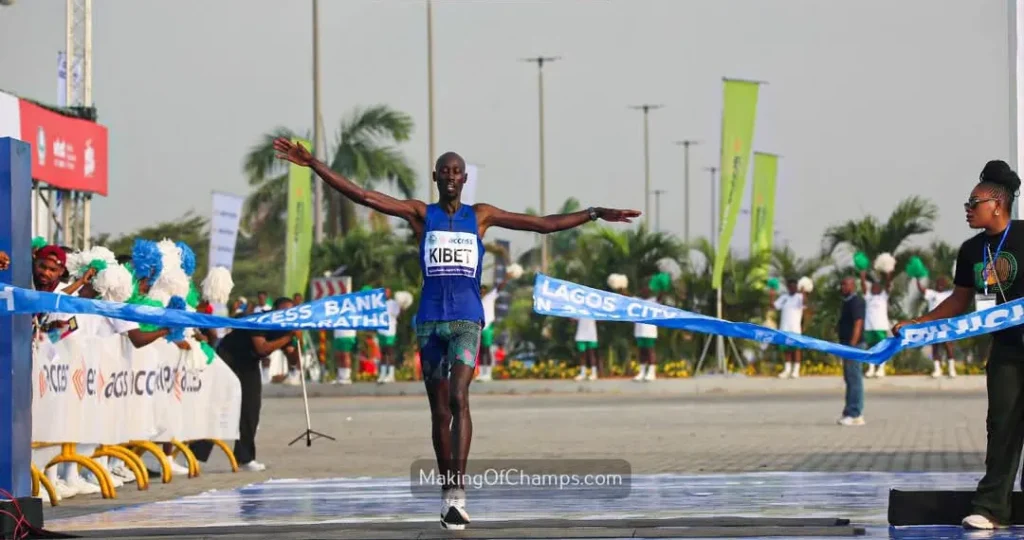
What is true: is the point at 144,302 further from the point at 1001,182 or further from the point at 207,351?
the point at 1001,182

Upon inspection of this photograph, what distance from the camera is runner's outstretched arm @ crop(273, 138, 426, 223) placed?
1070 cm

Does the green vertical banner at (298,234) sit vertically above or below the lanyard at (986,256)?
above

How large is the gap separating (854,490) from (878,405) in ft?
55.8

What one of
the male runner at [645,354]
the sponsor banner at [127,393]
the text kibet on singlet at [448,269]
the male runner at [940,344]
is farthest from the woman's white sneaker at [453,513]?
the male runner at [940,344]

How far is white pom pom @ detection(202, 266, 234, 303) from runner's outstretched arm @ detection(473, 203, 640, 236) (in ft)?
27.7

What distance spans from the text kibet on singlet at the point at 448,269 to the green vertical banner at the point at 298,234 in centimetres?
3094

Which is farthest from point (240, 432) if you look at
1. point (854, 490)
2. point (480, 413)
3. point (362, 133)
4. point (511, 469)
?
point (362, 133)

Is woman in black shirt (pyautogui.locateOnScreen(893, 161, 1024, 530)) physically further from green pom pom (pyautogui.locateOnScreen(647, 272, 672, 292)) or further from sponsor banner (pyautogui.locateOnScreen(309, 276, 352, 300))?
green pom pom (pyautogui.locateOnScreen(647, 272, 672, 292))

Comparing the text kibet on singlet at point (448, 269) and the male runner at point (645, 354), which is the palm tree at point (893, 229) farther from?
the text kibet on singlet at point (448, 269)

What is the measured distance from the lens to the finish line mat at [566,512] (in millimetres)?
9820

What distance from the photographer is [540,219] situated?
10.9 meters

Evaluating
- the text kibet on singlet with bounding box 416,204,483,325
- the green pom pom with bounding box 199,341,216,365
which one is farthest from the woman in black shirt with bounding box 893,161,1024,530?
the green pom pom with bounding box 199,341,216,365

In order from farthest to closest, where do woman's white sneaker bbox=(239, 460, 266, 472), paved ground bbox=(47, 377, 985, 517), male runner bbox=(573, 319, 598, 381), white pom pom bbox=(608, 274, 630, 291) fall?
white pom pom bbox=(608, 274, 630, 291) → male runner bbox=(573, 319, 598, 381) → woman's white sneaker bbox=(239, 460, 266, 472) → paved ground bbox=(47, 377, 985, 517)

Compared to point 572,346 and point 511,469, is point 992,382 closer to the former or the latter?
point 511,469
